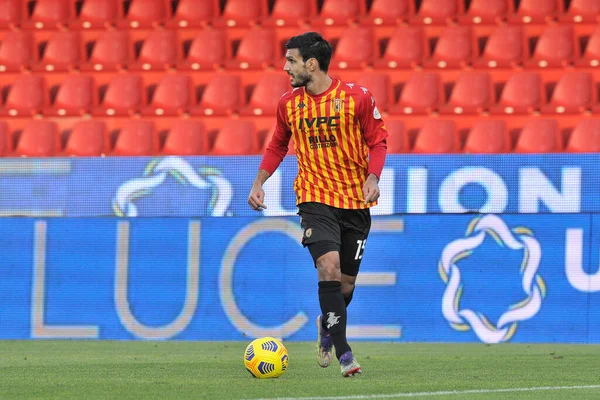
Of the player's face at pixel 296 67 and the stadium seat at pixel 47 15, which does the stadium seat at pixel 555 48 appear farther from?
the player's face at pixel 296 67

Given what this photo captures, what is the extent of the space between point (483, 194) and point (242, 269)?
225cm

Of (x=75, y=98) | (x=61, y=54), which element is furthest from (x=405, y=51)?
(x=61, y=54)

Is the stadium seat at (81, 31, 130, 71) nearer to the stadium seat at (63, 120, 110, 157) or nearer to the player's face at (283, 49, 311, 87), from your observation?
the stadium seat at (63, 120, 110, 157)

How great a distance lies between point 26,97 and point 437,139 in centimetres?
507

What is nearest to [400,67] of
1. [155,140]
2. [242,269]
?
[155,140]

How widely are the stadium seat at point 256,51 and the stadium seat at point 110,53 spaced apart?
1.37 m

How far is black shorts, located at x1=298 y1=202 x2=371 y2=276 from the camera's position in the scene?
5.70 metres

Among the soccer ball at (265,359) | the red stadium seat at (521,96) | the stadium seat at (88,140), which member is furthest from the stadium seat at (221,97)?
the soccer ball at (265,359)

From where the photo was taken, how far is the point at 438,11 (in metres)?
13.3

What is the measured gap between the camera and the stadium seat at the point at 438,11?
13316mm

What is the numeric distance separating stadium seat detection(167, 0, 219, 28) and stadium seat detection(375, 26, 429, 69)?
2322mm

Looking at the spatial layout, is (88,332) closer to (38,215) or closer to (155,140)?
(38,215)

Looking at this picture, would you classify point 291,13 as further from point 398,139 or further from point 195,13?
point 398,139

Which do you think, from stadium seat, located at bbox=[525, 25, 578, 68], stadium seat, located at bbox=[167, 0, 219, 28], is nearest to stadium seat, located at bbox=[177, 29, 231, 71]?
stadium seat, located at bbox=[167, 0, 219, 28]
